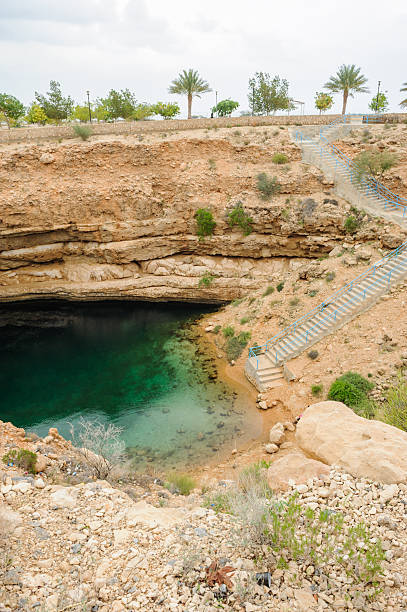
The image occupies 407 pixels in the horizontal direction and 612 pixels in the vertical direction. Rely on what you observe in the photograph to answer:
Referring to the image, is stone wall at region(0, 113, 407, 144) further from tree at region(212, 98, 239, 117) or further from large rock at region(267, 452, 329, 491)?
large rock at region(267, 452, 329, 491)

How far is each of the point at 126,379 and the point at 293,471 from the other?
13165mm

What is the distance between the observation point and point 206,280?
29000mm

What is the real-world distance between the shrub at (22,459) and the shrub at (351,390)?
11199 mm

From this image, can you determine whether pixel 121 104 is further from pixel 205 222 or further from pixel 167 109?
pixel 205 222

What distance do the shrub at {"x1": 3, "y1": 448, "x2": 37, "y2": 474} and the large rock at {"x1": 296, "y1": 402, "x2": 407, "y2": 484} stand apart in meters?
7.44

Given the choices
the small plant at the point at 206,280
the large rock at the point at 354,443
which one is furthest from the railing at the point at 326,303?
the small plant at the point at 206,280

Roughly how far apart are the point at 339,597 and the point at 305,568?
635 millimetres

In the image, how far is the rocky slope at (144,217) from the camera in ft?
92.6

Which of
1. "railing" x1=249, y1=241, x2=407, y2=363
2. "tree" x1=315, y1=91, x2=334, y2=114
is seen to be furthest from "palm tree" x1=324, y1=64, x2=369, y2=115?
"railing" x1=249, y1=241, x2=407, y2=363

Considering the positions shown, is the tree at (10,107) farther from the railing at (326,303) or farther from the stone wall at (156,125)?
the railing at (326,303)

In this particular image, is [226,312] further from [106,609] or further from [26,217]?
[106,609]

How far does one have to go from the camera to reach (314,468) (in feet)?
29.7

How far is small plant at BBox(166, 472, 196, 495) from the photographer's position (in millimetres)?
11977

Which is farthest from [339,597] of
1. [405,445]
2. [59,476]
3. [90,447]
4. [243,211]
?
[243,211]
